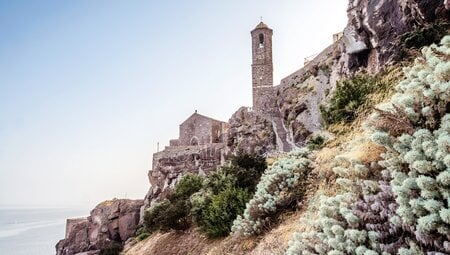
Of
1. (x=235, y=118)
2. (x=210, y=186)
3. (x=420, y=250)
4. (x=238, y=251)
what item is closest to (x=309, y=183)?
(x=238, y=251)

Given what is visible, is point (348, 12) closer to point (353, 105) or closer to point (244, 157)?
point (353, 105)

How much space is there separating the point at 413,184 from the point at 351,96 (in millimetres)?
6856

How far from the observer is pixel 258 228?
25.3 ft

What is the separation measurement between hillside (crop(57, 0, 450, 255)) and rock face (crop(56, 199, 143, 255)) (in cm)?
1222

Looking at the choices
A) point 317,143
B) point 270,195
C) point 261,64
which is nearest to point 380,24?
point 317,143

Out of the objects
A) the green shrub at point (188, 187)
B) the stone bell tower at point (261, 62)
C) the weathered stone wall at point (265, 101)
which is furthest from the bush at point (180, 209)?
the stone bell tower at point (261, 62)

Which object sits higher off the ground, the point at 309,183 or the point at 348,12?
the point at 348,12

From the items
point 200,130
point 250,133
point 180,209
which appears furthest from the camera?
point 200,130

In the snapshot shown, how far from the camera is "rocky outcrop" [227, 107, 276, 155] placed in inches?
1108

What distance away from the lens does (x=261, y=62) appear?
36844mm

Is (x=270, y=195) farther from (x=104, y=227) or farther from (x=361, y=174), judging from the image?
(x=104, y=227)

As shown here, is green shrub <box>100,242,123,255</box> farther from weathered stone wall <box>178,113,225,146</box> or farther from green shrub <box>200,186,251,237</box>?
weathered stone wall <box>178,113,225,146</box>

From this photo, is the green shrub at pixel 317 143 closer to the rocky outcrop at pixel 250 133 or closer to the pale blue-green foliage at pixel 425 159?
the pale blue-green foliage at pixel 425 159

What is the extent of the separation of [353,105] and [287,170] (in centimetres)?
301
